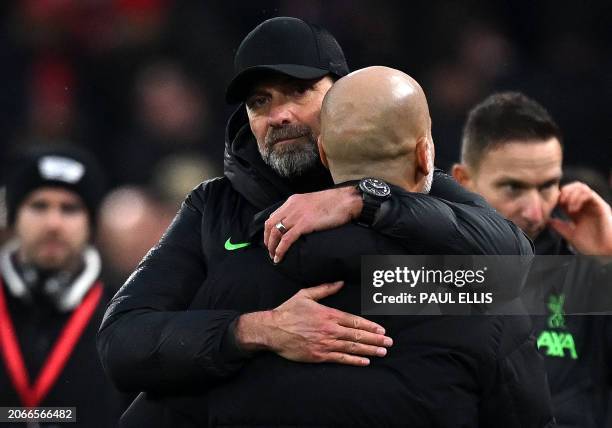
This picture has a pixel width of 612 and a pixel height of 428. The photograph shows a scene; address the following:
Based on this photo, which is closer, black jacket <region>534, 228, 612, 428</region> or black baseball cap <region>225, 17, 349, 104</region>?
black baseball cap <region>225, 17, 349, 104</region>

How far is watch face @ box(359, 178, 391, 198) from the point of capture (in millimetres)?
1894

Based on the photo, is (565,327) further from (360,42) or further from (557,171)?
(360,42)

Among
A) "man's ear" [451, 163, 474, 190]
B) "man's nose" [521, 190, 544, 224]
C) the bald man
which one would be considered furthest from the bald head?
"man's ear" [451, 163, 474, 190]

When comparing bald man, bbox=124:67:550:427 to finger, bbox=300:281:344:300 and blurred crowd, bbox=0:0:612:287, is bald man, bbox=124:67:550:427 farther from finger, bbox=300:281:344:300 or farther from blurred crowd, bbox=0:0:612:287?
blurred crowd, bbox=0:0:612:287

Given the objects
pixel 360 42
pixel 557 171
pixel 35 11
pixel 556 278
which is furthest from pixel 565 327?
pixel 35 11

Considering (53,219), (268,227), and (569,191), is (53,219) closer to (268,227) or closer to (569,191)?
(569,191)

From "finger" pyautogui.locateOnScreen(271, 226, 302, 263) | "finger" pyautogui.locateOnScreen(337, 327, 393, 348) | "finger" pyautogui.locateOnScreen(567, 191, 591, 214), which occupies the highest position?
"finger" pyautogui.locateOnScreen(271, 226, 302, 263)

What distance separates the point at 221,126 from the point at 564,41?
2.16 metres

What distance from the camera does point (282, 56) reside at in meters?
2.52

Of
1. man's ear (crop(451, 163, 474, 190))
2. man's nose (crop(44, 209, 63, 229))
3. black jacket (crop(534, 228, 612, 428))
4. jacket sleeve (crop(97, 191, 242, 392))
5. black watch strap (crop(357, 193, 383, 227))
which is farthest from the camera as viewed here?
man's nose (crop(44, 209, 63, 229))

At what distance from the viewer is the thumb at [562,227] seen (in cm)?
331

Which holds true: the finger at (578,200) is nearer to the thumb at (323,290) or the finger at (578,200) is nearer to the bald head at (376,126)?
the bald head at (376,126)

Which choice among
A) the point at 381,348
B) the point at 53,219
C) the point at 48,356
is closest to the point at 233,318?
the point at 381,348

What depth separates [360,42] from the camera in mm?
6445
